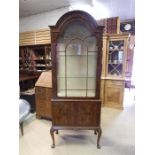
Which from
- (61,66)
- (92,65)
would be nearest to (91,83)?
(92,65)

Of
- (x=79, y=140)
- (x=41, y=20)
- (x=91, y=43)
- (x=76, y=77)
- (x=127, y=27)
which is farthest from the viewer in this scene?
(x=127, y=27)

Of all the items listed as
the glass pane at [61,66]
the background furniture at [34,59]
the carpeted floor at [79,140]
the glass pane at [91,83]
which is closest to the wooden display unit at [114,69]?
the carpeted floor at [79,140]

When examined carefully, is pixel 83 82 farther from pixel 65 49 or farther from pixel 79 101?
pixel 65 49

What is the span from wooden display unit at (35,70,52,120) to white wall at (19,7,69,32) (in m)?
2.20

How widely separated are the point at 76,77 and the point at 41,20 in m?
3.57

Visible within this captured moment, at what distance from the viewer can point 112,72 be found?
4445 mm

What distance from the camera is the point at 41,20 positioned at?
5.24 m

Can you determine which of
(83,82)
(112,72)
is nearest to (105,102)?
(112,72)

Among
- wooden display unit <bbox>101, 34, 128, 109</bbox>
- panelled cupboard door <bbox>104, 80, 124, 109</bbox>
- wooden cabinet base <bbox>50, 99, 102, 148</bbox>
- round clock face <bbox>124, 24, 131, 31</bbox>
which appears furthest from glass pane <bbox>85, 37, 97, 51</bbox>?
round clock face <bbox>124, 24, 131, 31</bbox>

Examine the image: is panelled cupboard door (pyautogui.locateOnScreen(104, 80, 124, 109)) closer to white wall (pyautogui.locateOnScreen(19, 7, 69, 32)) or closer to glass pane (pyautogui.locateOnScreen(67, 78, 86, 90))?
glass pane (pyautogui.locateOnScreen(67, 78, 86, 90))

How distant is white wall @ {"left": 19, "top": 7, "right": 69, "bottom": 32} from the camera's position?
4.79 meters

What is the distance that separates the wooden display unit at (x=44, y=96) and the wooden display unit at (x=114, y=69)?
1.71 meters

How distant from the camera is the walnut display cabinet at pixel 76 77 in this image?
2.30m

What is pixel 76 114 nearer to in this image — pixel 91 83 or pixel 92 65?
pixel 91 83
